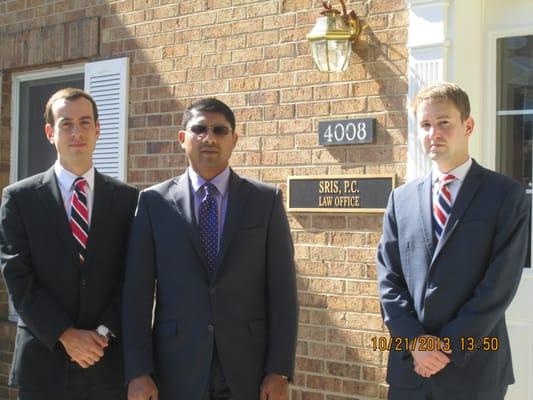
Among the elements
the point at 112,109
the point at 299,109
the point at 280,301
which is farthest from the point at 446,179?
the point at 112,109

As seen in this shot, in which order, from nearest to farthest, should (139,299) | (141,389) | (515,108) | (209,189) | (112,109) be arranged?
(141,389) < (139,299) < (209,189) < (515,108) < (112,109)

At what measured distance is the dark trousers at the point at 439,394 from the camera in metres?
3.25

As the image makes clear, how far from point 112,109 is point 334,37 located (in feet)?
6.89

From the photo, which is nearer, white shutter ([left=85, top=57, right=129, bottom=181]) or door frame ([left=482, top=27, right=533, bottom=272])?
door frame ([left=482, top=27, right=533, bottom=272])

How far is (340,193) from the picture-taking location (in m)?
5.03

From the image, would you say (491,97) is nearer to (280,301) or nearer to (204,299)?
(280,301)

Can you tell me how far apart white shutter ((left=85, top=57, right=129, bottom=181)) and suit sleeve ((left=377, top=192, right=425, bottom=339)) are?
3.07 m

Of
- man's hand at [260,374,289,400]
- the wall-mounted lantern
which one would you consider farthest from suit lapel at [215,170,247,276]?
the wall-mounted lantern

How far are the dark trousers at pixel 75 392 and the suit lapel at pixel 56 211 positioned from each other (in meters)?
0.51

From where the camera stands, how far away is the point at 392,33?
4879mm

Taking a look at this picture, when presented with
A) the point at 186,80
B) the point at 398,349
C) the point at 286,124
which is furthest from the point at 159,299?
the point at 186,80

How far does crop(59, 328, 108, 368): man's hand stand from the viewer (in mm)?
3453

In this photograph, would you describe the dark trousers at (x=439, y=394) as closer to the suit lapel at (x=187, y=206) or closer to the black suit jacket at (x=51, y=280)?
the suit lapel at (x=187, y=206)

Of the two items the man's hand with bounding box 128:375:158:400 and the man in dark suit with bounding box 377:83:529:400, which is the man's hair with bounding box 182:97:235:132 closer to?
the man in dark suit with bounding box 377:83:529:400
